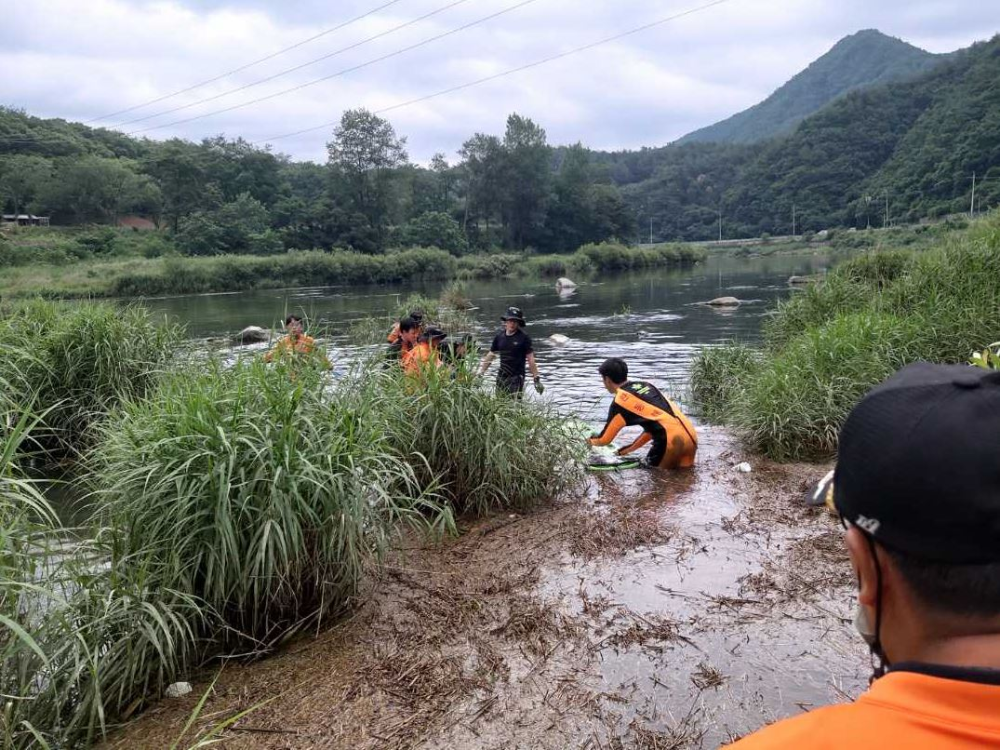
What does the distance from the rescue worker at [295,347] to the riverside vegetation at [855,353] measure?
4678mm

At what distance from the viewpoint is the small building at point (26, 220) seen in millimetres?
63925

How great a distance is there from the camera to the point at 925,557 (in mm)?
929

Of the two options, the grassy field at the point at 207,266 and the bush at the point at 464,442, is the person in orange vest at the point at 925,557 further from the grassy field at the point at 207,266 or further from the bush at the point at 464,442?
the grassy field at the point at 207,266

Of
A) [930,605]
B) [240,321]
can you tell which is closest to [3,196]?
[240,321]

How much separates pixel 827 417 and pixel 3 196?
254 feet

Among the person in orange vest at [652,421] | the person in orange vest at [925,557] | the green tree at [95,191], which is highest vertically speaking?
the green tree at [95,191]

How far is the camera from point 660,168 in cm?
14650

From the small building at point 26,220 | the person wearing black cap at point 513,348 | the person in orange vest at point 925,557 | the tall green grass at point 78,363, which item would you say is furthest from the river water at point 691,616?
the small building at point 26,220

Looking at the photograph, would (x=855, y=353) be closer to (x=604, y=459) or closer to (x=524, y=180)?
(x=604, y=459)

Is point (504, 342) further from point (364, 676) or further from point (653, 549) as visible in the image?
point (364, 676)

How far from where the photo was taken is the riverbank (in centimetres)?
3834

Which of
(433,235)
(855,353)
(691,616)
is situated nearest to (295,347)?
(691,616)

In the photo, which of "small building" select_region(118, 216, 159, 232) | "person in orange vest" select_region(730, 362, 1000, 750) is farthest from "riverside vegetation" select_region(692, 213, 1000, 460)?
"small building" select_region(118, 216, 159, 232)

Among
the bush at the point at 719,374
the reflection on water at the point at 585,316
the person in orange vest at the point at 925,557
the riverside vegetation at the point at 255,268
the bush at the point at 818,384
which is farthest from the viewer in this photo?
the riverside vegetation at the point at 255,268
